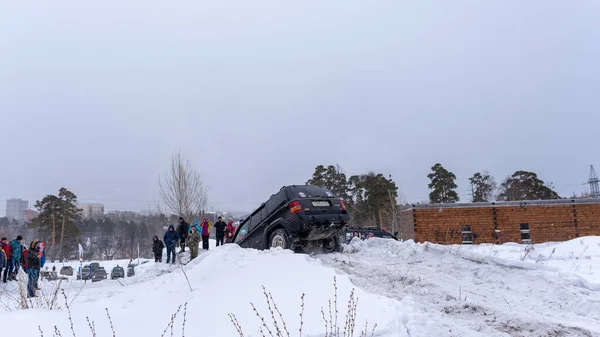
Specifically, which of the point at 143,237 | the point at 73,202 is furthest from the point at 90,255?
the point at 73,202

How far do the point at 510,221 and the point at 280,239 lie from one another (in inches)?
794

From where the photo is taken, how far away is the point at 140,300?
5785 millimetres

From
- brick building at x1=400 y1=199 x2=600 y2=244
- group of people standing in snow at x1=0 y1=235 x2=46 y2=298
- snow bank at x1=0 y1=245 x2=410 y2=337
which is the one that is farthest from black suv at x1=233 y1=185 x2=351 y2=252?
brick building at x1=400 y1=199 x2=600 y2=244

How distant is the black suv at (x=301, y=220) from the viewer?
8195mm

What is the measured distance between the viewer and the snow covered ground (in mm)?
4355

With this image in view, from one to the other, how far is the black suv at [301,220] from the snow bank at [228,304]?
58.0 inches

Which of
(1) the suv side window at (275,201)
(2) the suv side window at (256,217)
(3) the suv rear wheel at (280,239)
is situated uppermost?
(1) the suv side window at (275,201)

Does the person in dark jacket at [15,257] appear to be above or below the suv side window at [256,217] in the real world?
below

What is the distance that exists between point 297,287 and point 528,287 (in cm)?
415

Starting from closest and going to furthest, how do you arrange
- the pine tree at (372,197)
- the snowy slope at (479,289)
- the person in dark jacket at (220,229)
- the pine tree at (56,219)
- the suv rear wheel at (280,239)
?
the snowy slope at (479,289) < the suv rear wheel at (280,239) < the person in dark jacket at (220,229) < the pine tree at (372,197) < the pine tree at (56,219)

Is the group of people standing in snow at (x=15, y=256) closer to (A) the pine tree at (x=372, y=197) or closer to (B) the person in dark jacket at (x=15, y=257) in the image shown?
(B) the person in dark jacket at (x=15, y=257)

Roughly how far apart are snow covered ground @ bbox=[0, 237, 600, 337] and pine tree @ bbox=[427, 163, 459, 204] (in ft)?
121

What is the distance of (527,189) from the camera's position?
44156 mm

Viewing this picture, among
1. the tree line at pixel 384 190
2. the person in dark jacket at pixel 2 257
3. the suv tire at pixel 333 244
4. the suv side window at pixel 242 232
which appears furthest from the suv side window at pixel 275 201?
the tree line at pixel 384 190
